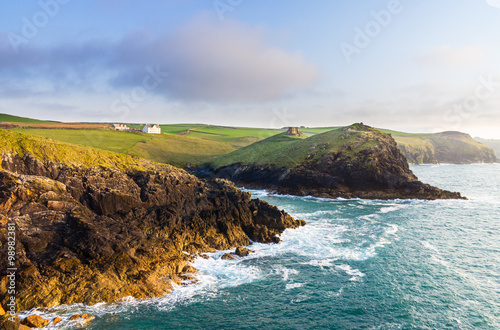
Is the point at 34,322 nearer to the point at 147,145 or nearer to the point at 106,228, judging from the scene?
the point at 106,228

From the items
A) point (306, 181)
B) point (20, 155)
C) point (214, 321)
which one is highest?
point (20, 155)

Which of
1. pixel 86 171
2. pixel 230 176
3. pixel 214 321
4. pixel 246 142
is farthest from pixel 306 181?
pixel 246 142

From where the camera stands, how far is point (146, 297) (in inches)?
1025

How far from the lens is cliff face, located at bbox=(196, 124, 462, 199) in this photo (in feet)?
254

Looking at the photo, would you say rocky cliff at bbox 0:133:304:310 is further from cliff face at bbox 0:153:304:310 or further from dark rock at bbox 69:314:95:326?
dark rock at bbox 69:314:95:326

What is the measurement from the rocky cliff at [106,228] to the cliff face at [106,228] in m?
0.08

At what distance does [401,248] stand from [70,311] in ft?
120

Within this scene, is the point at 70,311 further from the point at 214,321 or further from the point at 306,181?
the point at 306,181

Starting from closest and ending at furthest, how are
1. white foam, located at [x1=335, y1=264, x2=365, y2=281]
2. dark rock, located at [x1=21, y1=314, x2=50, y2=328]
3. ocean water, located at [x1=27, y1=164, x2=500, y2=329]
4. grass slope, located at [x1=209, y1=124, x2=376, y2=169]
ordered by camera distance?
1. dark rock, located at [x1=21, y1=314, x2=50, y2=328]
2. ocean water, located at [x1=27, y1=164, x2=500, y2=329]
3. white foam, located at [x1=335, y1=264, x2=365, y2=281]
4. grass slope, located at [x1=209, y1=124, x2=376, y2=169]

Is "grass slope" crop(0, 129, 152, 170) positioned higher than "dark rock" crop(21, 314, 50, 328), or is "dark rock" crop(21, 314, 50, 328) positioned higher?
"grass slope" crop(0, 129, 152, 170)

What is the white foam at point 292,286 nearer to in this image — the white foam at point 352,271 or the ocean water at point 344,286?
the ocean water at point 344,286
